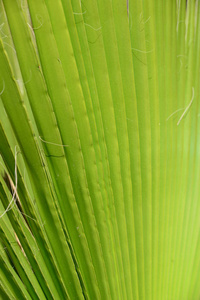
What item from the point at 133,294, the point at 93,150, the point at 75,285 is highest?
the point at 93,150

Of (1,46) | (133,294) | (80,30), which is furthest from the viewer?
(133,294)

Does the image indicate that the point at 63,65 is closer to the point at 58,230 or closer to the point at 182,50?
the point at 58,230

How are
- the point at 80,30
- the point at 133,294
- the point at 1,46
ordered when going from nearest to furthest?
the point at 1,46
the point at 80,30
the point at 133,294

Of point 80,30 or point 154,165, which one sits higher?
point 80,30

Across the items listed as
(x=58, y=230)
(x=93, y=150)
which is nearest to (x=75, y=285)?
(x=58, y=230)

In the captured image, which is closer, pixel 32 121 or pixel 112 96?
pixel 32 121

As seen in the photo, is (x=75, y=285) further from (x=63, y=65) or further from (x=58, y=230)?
(x=63, y=65)
